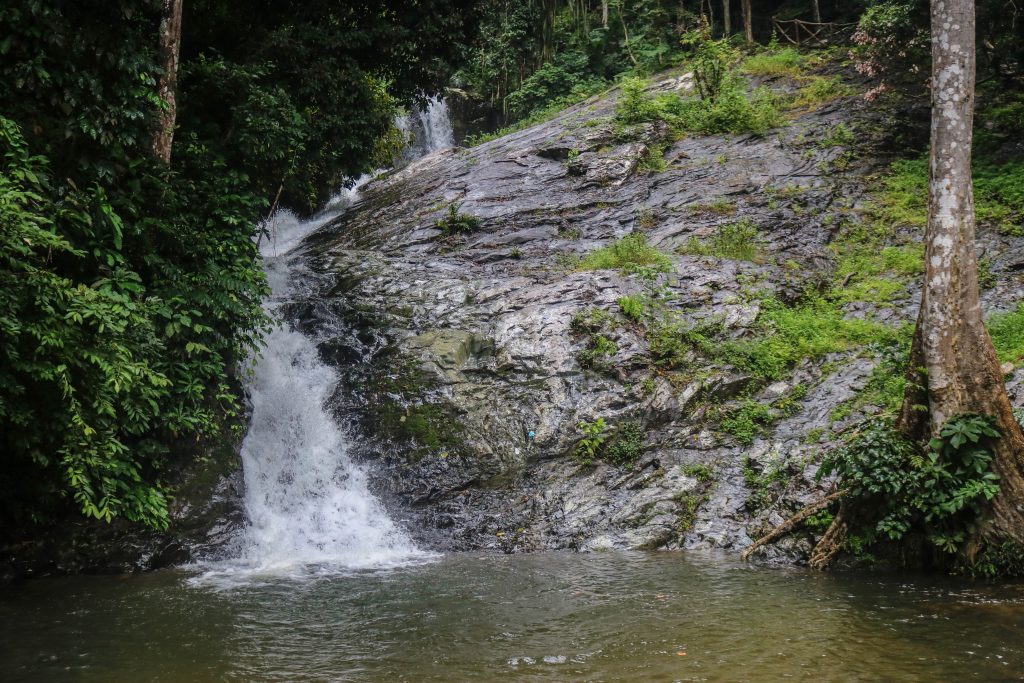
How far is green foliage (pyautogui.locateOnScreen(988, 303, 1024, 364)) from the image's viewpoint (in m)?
9.98

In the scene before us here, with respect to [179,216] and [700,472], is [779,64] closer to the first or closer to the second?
[700,472]

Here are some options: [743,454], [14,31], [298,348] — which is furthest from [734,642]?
[298,348]

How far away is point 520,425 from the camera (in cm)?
1134

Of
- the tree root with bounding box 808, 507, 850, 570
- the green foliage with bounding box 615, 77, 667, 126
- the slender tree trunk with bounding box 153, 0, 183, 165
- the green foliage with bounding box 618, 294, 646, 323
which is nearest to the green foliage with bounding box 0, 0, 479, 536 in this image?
the slender tree trunk with bounding box 153, 0, 183, 165

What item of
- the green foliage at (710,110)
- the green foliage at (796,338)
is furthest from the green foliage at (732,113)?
the green foliage at (796,338)

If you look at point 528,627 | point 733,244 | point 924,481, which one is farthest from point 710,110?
point 528,627

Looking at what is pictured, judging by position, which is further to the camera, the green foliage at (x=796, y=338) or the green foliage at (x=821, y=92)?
the green foliage at (x=821, y=92)

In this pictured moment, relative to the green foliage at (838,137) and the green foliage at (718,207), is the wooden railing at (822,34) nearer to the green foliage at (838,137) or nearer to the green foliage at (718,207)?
the green foliage at (838,137)

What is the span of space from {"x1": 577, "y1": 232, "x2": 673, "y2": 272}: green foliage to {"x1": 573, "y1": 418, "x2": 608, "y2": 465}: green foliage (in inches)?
147

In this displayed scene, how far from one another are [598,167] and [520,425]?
8.49 metres

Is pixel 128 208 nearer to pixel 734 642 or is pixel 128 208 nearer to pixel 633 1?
pixel 734 642

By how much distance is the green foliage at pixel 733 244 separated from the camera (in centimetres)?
1402

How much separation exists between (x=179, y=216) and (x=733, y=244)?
387 inches

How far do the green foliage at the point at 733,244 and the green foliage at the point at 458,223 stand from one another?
183 inches
